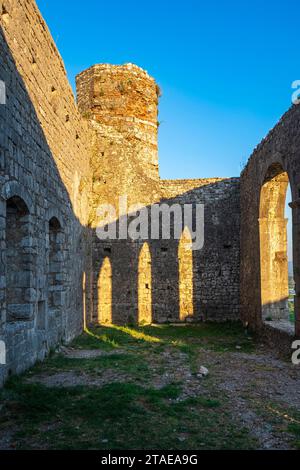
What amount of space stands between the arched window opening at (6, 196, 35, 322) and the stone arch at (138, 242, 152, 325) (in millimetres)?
6613

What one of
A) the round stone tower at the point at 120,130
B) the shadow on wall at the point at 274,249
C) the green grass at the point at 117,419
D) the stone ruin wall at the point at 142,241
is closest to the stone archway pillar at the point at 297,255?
the shadow on wall at the point at 274,249

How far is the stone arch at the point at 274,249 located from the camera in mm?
9516

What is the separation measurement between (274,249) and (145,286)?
14.9 feet

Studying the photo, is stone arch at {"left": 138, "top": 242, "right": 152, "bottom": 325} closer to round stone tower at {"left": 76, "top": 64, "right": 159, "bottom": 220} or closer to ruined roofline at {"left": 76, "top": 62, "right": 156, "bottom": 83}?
round stone tower at {"left": 76, "top": 64, "right": 159, "bottom": 220}

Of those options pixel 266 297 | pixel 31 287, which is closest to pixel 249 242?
pixel 266 297

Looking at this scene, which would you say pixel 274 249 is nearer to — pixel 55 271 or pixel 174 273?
pixel 174 273

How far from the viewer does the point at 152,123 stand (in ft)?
44.6

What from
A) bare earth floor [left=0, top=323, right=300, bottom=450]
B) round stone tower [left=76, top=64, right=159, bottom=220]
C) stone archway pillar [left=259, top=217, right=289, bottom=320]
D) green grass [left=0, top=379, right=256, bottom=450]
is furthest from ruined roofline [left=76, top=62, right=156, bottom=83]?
green grass [left=0, top=379, right=256, bottom=450]

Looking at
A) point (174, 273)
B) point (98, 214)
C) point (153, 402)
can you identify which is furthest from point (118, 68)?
point (153, 402)

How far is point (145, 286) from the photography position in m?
12.5

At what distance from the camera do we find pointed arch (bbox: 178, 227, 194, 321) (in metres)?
12.6

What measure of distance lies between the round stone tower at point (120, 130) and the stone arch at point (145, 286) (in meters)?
1.81

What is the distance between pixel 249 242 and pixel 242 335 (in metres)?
2.66
